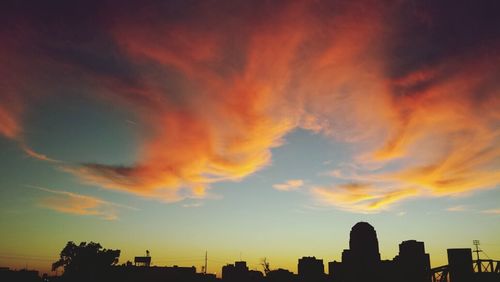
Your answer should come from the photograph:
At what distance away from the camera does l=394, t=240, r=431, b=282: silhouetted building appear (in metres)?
21.7

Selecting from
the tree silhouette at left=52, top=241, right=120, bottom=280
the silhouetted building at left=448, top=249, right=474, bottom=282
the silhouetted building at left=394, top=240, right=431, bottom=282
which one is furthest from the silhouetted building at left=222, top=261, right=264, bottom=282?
the tree silhouette at left=52, top=241, right=120, bottom=280

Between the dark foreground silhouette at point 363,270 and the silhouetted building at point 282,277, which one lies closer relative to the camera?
the dark foreground silhouette at point 363,270

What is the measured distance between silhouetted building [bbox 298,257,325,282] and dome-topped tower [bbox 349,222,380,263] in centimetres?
369

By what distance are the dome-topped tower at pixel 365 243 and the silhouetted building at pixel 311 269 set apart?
12.1 ft

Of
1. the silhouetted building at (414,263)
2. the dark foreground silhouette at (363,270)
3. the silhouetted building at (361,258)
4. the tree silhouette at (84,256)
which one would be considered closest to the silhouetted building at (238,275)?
the dark foreground silhouette at (363,270)

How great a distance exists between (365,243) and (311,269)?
502 cm

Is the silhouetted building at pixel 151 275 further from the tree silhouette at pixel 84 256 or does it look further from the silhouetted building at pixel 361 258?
the tree silhouette at pixel 84 256

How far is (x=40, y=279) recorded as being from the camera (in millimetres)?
46219

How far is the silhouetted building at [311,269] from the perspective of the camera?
92.3 ft

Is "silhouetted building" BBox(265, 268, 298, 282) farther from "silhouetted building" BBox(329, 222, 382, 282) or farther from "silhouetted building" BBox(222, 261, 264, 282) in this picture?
"silhouetted building" BBox(329, 222, 382, 282)

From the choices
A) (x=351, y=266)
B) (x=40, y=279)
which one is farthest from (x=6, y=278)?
(x=351, y=266)

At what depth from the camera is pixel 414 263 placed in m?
21.8

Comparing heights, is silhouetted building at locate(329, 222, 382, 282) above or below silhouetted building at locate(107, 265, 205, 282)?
above

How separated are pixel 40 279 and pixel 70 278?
4849 mm
